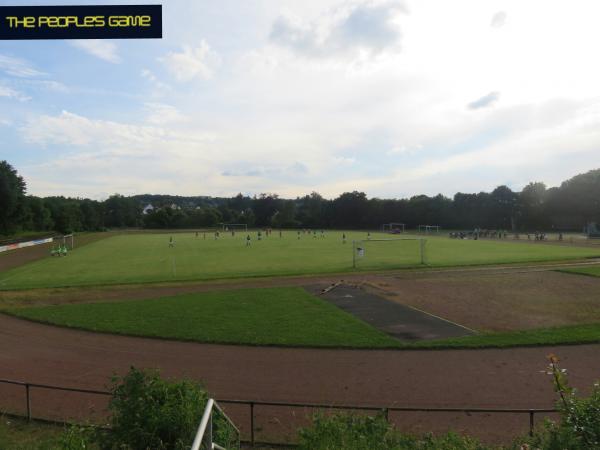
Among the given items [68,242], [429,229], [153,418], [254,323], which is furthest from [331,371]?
[429,229]

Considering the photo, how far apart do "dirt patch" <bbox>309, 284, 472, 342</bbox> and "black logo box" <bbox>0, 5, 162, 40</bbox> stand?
14007mm

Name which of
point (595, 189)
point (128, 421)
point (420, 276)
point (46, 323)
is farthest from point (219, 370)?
point (595, 189)

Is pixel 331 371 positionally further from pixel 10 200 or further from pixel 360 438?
pixel 10 200

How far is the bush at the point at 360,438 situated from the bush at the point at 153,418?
1.35 m

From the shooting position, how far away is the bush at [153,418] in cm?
623

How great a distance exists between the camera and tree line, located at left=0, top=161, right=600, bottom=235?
108 meters

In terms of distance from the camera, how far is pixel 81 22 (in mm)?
10680

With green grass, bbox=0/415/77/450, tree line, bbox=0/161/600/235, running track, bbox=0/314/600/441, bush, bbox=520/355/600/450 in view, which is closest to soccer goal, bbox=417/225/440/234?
tree line, bbox=0/161/600/235

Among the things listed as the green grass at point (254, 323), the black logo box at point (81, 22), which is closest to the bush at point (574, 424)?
the green grass at point (254, 323)

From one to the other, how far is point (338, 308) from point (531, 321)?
29.6 feet

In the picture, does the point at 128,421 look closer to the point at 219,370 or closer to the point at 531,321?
the point at 219,370

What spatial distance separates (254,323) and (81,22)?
43.6ft

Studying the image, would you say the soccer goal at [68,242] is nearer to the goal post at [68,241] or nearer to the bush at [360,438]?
the goal post at [68,241]

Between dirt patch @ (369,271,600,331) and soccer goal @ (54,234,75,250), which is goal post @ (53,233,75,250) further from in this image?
dirt patch @ (369,271,600,331)
